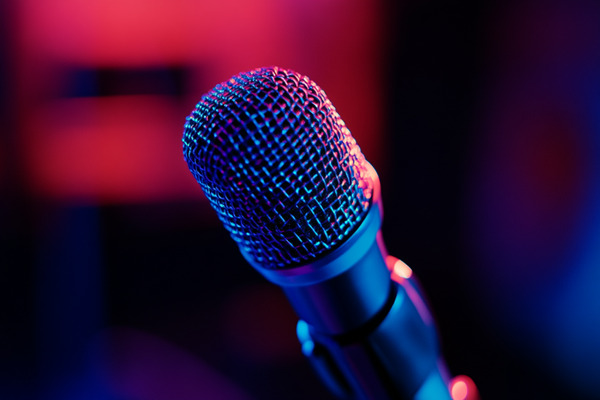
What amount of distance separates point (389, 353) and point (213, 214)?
0.82 m

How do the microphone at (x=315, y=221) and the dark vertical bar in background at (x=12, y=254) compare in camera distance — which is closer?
the microphone at (x=315, y=221)

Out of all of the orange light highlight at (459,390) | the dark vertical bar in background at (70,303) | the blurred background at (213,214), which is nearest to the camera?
the orange light highlight at (459,390)

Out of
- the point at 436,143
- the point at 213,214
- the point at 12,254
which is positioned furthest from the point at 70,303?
the point at 436,143

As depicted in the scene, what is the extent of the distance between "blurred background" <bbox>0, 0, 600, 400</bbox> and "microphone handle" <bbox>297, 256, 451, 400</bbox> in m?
0.70

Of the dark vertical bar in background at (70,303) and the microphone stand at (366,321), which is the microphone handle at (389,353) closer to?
the microphone stand at (366,321)

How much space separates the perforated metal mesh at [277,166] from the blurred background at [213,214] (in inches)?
28.5

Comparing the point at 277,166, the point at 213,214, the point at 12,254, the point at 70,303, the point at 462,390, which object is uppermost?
the point at 277,166

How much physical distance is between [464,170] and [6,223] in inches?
43.1

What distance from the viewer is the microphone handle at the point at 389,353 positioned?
0.34 metres

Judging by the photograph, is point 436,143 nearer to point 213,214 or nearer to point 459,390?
point 213,214

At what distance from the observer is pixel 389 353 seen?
339 mm

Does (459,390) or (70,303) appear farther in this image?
(70,303)

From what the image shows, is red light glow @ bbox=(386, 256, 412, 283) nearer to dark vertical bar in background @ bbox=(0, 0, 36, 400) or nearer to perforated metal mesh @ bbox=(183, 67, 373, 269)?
perforated metal mesh @ bbox=(183, 67, 373, 269)

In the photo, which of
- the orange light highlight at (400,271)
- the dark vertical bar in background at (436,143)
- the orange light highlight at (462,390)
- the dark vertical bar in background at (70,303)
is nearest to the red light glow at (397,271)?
the orange light highlight at (400,271)
